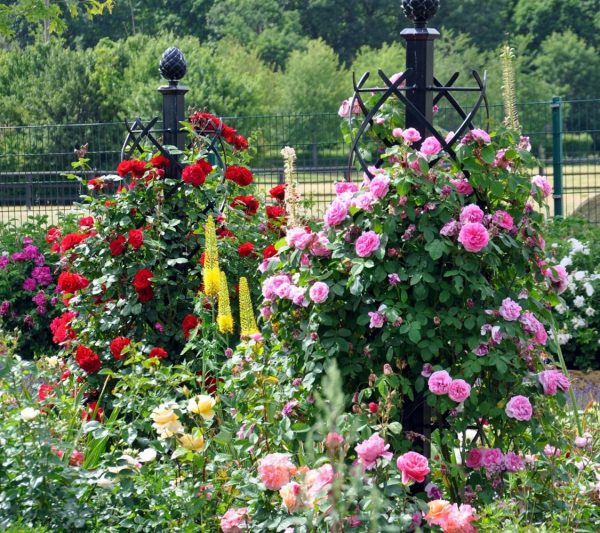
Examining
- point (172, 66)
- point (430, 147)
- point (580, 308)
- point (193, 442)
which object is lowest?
point (580, 308)

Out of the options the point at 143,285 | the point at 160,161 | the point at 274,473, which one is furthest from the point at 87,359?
the point at 274,473

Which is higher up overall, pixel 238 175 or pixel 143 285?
pixel 238 175

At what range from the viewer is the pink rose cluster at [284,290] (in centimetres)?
353

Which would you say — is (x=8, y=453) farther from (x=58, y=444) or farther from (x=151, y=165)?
(x=151, y=165)

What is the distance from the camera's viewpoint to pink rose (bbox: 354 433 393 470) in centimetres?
316

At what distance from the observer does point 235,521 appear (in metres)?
3.24

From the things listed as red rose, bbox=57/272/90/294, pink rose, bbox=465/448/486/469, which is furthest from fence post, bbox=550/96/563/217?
pink rose, bbox=465/448/486/469

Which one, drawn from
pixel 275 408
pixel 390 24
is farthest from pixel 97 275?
pixel 390 24

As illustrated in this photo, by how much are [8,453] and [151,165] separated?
Answer: 218 centimetres

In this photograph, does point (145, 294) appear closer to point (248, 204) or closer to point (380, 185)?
point (248, 204)

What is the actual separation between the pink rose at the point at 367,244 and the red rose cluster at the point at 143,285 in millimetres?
1709

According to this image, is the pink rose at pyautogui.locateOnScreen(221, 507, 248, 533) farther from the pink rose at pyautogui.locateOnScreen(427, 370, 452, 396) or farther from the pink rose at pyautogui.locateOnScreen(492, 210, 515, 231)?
the pink rose at pyautogui.locateOnScreen(492, 210, 515, 231)

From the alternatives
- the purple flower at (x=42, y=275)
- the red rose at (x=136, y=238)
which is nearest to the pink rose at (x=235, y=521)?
the red rose at (x=136, y=238)

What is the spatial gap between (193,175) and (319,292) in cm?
175
